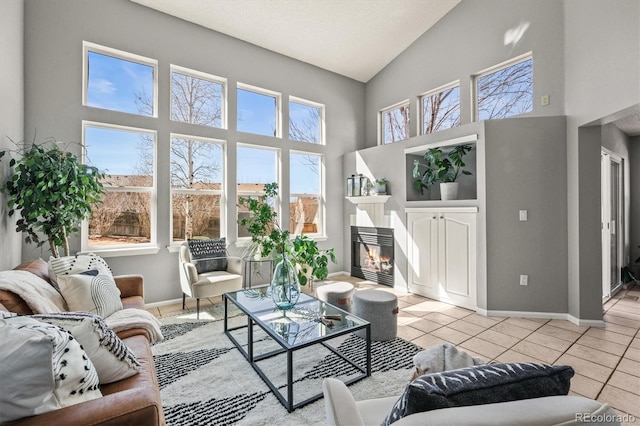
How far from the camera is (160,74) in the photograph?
4020 mm

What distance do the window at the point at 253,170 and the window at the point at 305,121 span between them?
1.91 ft

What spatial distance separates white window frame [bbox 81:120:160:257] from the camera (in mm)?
3615

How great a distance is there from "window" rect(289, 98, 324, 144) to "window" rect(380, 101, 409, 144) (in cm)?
122

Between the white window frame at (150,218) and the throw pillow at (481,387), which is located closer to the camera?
the throw pillow at (481,387)

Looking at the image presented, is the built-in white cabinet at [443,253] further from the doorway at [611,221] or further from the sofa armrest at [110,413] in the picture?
the sofa armrest at [110,413]

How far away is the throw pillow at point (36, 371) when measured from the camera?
99cm

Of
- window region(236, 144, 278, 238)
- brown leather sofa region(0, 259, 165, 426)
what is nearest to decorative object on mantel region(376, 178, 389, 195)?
window region(236, 144, 278, 238)

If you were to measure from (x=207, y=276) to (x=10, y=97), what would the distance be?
2486mm

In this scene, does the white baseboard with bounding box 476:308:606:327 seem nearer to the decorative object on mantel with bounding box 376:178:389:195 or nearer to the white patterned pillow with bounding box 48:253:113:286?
the decorative object on mantel with bounding box 376:178:389:195

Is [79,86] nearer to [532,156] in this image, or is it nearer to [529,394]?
[529,394]

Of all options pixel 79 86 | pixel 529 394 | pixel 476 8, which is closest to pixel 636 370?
pixel 529 394

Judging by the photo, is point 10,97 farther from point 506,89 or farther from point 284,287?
point 506,89

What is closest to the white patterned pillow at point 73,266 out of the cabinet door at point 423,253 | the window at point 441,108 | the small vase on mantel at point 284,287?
the small vase on mantel at point 284,287

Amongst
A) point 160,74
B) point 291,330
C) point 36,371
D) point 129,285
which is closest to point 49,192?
point 129,285
